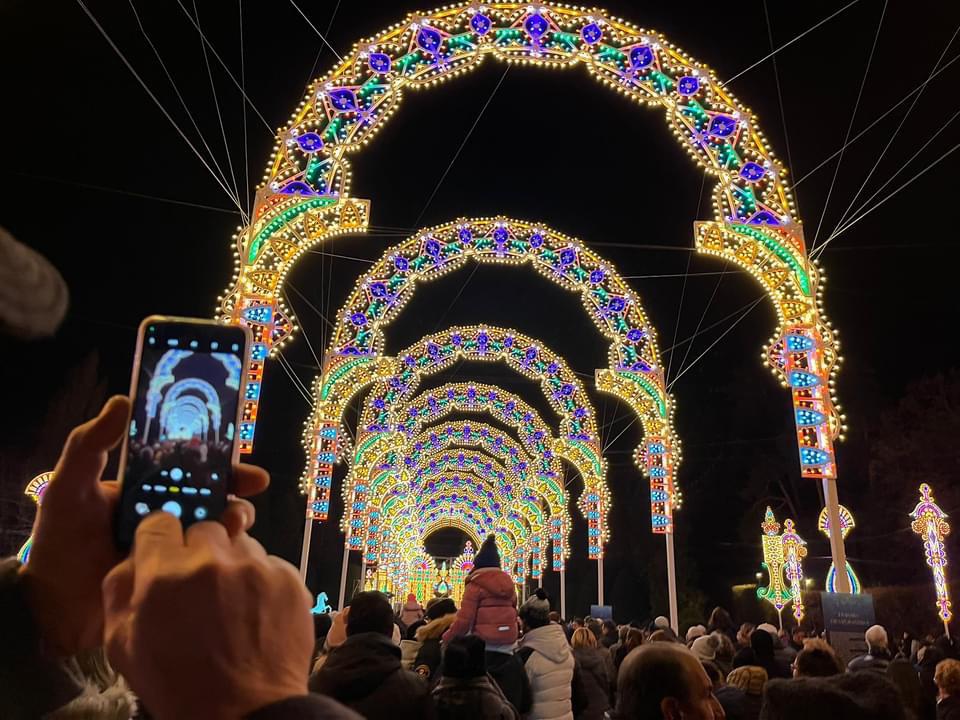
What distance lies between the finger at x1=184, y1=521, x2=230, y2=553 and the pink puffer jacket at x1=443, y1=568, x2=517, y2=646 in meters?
3.61

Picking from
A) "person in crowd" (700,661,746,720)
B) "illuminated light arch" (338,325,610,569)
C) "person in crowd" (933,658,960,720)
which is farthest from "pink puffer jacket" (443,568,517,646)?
"illuminated light arch" (338,325,610,569)

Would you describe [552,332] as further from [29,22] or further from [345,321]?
[29,22]

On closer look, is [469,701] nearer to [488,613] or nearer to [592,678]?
[488,613]

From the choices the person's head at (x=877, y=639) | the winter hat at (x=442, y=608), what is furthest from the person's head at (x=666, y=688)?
the person's head at (x=877, y=639)

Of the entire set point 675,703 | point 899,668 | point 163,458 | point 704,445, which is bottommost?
point 899,668

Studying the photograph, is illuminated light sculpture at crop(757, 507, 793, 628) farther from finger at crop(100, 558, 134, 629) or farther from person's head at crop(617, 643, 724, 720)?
finger at crop(100, 558, 134, 629)

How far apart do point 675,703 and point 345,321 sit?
13848 millimetres

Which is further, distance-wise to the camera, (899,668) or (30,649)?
(899,668)

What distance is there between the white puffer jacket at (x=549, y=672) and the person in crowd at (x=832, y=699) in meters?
2.13

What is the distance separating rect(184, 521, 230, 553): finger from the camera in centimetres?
104

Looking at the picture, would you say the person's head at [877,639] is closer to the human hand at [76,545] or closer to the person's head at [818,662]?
the person's head at [818,662]

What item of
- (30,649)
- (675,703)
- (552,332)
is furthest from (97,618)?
(552,332)

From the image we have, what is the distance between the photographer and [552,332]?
1073 inches

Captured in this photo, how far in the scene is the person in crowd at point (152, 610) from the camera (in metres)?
0.95
